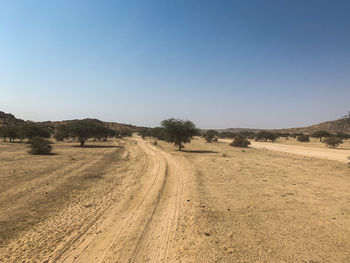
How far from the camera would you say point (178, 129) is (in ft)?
108

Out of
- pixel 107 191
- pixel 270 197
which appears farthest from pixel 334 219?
pixel 107 191

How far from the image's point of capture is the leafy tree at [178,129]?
3297 cm

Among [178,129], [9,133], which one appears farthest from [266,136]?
[9,133]

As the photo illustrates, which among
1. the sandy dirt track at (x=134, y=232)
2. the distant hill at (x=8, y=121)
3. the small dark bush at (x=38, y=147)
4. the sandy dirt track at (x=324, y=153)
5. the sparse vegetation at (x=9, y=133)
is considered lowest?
Answer: the sandy dirt track at (x=134, y=232)

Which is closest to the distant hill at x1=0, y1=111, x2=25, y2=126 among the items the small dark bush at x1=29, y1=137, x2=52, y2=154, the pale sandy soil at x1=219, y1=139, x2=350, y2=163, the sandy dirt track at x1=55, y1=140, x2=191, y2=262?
the small dark bush at x1=29, y1=137, x2=52, y2=154

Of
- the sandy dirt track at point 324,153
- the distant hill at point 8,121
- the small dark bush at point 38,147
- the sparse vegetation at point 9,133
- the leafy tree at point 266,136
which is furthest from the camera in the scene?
the distant hill at point 8,121

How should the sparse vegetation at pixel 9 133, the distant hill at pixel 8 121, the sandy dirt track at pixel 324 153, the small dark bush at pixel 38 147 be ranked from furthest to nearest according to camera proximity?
1. the distant hill at pixel 8 121
2. the sparse vegetation at pixel 9 133
3. the sandy dirt track at pixel 324 153
4. the small dark bush at pixel 38 147

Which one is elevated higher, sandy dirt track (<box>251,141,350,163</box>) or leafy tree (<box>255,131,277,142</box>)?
leafy tree (<box>255,131,277,142</box>)

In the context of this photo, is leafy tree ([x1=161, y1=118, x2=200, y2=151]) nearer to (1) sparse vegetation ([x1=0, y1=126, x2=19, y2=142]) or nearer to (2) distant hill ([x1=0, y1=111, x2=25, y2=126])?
(1) sparse vegetation ([x1=0, y1=126, x2=19, y2=142])

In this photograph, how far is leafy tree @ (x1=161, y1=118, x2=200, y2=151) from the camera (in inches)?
1298

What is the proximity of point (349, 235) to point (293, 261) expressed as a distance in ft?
9.09

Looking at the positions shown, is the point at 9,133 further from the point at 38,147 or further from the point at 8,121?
the point at 8,121

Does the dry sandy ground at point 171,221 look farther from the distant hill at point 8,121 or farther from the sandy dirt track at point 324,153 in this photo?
the distant hill at point 8,121

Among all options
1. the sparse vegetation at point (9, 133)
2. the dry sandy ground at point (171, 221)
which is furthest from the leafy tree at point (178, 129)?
the sparse vegetation at point (9, 133)
